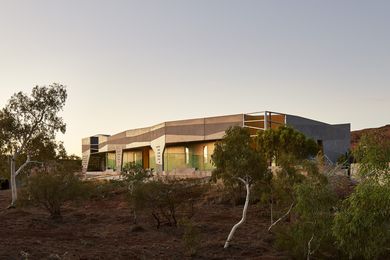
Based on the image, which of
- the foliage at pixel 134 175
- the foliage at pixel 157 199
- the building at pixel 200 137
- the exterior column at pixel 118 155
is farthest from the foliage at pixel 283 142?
the exterior column at pixel 118 155

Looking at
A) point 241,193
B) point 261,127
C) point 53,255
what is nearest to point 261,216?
point 241,193

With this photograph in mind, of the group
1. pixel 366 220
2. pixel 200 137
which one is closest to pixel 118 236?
pixel 366 220

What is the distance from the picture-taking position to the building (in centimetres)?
5322

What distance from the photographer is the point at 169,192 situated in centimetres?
2644

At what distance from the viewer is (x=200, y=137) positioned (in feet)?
188

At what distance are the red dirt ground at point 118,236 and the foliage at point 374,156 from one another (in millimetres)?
8007

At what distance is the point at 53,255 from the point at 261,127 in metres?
38.1

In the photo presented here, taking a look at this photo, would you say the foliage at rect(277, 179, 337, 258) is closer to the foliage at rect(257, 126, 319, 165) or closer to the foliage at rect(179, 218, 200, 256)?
the foliage at rect(179, 218, 200, 256)

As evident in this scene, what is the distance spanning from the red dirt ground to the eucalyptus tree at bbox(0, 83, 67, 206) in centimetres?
456

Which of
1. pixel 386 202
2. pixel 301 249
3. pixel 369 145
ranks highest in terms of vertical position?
pixel 369 145

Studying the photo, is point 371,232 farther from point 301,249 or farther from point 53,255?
point 53,255

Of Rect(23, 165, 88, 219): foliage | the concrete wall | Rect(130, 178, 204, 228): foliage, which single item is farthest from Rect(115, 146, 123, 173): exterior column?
Rect(130, 178, 204, 228): foliage

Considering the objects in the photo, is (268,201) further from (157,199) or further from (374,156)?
(374,156)

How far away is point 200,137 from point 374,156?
44.3 metres
